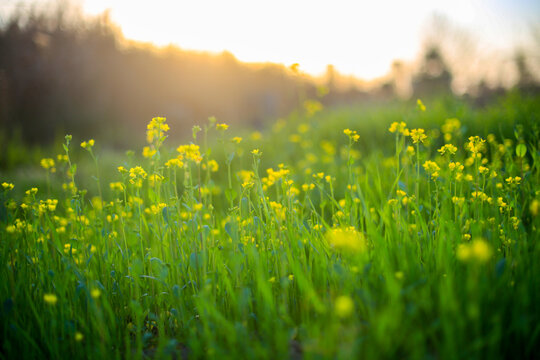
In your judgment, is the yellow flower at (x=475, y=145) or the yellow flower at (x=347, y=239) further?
the yellow flower at (x=475, y=145)

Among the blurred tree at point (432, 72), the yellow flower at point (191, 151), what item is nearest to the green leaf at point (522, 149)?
the yellow flower at point (191, 151)

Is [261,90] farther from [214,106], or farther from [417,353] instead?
[417,353]

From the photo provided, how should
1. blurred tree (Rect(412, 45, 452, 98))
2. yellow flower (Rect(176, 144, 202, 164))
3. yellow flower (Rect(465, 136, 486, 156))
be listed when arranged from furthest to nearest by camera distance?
blurred tree (Rect(412, 45, 452, 98))
yellow flower (Rect(465, 136, 486, 156))
yellow flower (Rect(176, 144, 202, 164))

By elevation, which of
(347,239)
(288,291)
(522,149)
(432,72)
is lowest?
(288,291)

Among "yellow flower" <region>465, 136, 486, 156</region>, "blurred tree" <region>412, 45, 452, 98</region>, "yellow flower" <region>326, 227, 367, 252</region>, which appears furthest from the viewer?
"blurred tree" <region>412, 45, 452, 98</region>

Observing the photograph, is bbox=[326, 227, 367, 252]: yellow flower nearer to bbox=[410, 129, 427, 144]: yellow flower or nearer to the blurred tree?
bbox=[410, 129, 427, 144]: yellow flower

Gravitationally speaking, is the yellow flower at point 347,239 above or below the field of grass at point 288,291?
above

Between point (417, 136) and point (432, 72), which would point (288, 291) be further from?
point (432, 72)

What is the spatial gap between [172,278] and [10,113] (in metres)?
11.2

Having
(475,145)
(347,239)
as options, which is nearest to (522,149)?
(475,145)

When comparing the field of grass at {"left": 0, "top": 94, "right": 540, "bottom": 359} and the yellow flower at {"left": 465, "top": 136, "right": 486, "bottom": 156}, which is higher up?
the yellow flower at {"left": 465, "top": 136, "right": 486, "bottom": 156}

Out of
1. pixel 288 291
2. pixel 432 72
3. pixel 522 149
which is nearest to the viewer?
pixel 288 291

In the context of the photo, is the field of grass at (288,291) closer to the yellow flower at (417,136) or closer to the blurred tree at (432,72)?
the yellow flower at (417,136)

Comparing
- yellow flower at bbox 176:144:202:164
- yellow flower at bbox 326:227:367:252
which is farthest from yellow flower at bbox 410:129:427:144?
yellow flower at bbox 176:144:202:164
